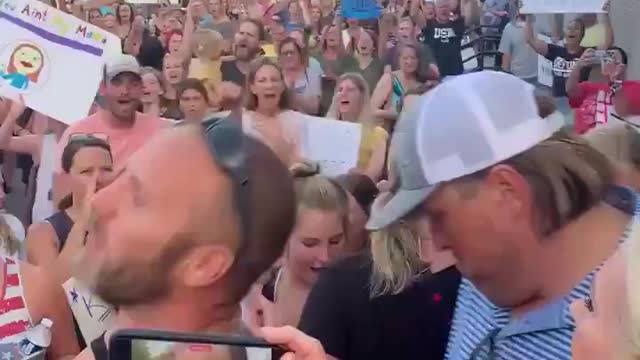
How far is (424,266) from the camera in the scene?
7.21 feet

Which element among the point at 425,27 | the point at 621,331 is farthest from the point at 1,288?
the point at 425,27

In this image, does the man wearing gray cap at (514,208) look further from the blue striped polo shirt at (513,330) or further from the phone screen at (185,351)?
the phone screen at (185,351)

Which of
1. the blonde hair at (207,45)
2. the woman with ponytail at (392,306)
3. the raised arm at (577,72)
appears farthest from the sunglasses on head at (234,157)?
the blonde hair at (207,45)

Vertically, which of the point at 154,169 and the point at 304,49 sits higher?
the point at 154,169

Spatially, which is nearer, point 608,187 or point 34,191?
point 608,187

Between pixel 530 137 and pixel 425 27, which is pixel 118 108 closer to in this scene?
pixel 530 137

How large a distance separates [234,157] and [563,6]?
5.95m

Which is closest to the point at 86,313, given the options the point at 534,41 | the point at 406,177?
the point at 406,177

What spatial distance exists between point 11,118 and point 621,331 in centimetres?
484

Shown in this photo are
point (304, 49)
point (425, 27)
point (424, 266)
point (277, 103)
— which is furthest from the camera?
point (425, 27)

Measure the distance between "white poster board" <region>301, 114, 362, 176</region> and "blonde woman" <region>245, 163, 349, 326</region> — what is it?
1814 mm

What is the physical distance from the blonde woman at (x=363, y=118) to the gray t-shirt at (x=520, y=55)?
3.99 meters

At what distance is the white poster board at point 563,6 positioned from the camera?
22.5ft

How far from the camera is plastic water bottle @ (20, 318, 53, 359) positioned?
8.89ft
